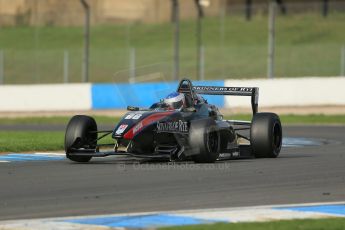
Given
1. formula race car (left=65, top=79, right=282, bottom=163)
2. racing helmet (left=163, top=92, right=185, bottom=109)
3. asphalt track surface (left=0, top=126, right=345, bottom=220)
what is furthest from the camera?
racing helmet (left=163, top=92, right=185, bottom=109)

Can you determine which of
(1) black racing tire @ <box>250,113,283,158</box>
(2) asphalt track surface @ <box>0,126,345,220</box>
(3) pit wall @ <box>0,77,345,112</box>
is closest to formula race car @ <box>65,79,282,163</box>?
(1) black racing tire @ <box>250,113,283,158</box>

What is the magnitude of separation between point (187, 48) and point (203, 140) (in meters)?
33.3

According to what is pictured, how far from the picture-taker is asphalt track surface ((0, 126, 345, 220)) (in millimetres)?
10164

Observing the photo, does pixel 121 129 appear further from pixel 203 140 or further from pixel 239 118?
pixel 239 118

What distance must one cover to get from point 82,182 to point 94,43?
1554 inches

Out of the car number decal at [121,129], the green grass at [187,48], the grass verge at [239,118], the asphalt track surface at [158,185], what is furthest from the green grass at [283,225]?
the green grass at [187,48]

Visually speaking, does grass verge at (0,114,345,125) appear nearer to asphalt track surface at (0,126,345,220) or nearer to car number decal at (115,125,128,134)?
asphalt track surface at (0,126,345,220)

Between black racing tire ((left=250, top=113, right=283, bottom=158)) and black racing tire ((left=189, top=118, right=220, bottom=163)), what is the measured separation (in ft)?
4.17

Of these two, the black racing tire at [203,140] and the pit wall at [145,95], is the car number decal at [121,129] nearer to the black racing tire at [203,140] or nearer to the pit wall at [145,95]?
the black racing tire at [203,140]

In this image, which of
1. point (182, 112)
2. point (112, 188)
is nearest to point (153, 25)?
point (182, 112)

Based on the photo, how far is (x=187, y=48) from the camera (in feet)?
156

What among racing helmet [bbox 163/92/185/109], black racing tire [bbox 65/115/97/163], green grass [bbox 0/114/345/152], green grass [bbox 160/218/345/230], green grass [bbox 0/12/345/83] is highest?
green grass [bbox 0/12/345/83]

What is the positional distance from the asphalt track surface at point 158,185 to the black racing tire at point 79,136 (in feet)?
0.83

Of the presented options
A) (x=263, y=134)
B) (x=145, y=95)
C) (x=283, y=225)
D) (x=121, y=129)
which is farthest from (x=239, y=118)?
(x=283, y=225)
